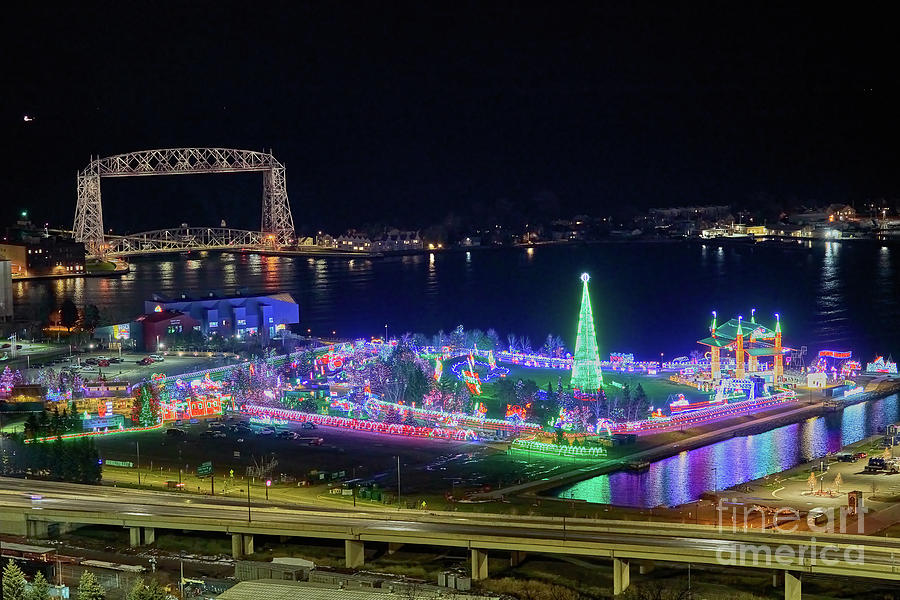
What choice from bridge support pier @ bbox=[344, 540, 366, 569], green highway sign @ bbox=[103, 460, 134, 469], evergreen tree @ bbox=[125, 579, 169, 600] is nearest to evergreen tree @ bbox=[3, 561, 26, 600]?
evergreen tree @ bbox=[125, 579, 169, 600]

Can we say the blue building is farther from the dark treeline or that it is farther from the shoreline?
the shoreline

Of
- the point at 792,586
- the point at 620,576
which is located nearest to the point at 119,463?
the point at 620,576

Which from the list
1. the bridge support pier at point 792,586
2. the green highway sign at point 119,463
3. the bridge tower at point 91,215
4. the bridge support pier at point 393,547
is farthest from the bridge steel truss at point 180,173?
the bridge support pier at point 792,586

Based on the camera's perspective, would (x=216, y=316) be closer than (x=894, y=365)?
No

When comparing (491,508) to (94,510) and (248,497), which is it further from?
(94,510)

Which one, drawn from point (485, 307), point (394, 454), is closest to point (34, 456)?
point (394, 454)

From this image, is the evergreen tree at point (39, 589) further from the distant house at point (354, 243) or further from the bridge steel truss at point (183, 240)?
the distant house at point (354, 243)

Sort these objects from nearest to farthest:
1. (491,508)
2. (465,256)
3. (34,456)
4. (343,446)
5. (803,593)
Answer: (803,593), (491,508), (34,456), (343,446), (465,256)

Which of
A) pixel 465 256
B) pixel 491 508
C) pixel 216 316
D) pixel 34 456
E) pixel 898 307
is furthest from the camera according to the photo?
pixel 465 256
